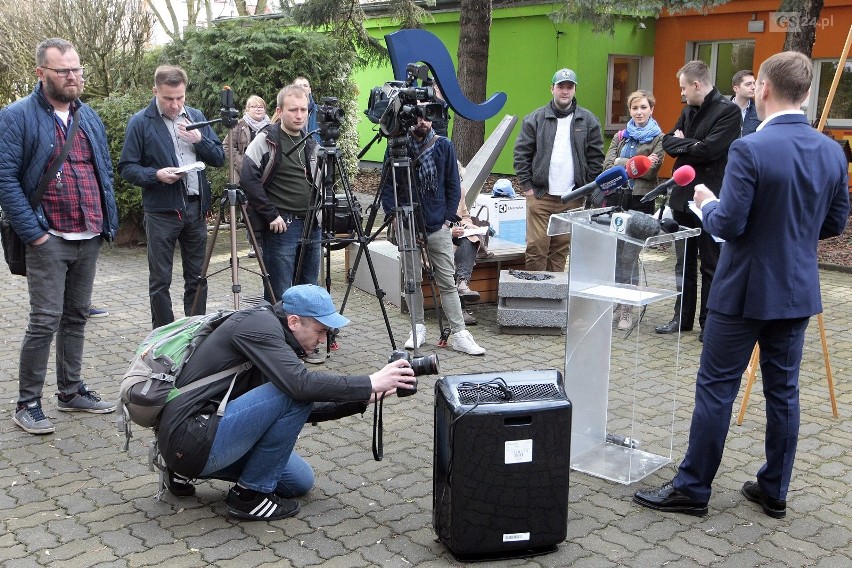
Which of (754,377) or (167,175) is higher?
(167,175)

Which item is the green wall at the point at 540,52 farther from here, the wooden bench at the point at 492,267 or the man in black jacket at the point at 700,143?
the man in black jacket at the point at 700,143

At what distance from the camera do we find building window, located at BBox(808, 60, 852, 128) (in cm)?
1460

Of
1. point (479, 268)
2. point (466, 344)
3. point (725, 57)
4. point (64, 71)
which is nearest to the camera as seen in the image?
point (64, 71)

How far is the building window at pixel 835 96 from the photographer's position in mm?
14602

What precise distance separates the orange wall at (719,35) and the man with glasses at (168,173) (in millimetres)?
11075

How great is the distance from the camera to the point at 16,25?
13.3 meters

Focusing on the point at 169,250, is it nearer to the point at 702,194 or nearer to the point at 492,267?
the point at 492,267

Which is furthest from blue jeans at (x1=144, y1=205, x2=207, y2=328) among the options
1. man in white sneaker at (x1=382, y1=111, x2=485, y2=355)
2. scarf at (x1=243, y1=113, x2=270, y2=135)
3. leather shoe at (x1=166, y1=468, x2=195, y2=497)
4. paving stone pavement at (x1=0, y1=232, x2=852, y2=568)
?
scarf at (x1=243, y1=113, x2=270, y2=135)

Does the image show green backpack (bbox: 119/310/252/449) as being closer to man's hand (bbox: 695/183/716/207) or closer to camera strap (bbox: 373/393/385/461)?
camera strap (bbox: 373/393/385/461)

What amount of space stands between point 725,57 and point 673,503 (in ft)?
46.5

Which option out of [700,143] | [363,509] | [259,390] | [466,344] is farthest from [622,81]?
[259,390]

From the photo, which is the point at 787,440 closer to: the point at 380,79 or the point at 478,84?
the point at 478,84

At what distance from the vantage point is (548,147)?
7.59m

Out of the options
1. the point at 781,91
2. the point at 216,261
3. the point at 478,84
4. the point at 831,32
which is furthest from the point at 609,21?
the point at 781,91
